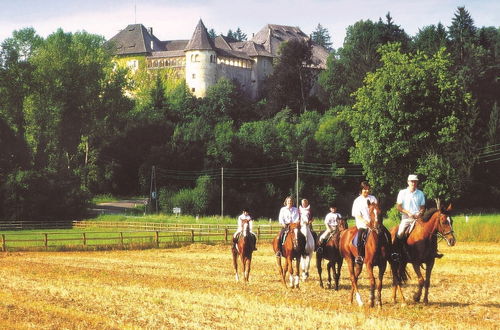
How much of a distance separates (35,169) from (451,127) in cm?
4348

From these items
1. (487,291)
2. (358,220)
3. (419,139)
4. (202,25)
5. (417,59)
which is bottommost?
(487,291)

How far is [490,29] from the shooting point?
386 feet

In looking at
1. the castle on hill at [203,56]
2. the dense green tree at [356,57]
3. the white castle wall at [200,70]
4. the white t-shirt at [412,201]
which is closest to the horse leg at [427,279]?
the white t-shirt at [412,201]

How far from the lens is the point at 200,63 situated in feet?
477

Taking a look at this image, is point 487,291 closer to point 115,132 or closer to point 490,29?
point 115,132

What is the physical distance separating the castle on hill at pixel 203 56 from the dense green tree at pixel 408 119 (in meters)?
70.4

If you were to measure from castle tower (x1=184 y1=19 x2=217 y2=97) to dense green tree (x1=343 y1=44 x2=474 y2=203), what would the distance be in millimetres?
80298

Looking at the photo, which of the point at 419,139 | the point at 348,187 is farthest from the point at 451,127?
the point at 348,187

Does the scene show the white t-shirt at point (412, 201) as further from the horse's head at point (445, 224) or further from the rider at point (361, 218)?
the rider at point (361, 218)

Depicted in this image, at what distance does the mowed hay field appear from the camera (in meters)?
16.3

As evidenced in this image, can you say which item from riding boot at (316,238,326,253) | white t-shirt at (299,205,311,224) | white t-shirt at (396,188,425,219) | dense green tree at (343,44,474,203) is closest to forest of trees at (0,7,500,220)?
dense green tree at (343,44,474,203)

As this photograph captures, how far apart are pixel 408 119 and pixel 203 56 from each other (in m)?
85.9

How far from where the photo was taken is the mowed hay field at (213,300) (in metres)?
16.3

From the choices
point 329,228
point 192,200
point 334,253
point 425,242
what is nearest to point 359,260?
point 425,242
